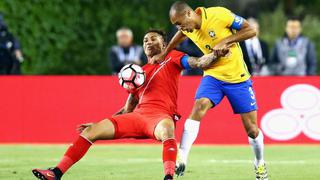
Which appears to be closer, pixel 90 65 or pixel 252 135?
pixel 252 135

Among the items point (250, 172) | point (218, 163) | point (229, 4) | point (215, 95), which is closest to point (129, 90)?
point (215, 95)

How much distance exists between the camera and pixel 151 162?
1438 cm

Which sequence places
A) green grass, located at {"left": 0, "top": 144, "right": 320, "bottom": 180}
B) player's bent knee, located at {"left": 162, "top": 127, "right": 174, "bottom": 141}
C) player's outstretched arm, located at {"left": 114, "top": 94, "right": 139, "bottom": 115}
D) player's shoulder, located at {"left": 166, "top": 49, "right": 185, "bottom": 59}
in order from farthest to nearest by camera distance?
green grass, located at {"left": 0, "top": 144, "right": 320, "bottom": 180}
player's outstretched arm, located at {"left": 114, "top": 94, "right": 139, "bottom": 115}
player's shoulder, located at {"left": 166, "top": 49, "right": 185, "bottom": 59}
player's bent knee, located at {"left": 162, "top": 127, "right": 174, "bottom": 141}

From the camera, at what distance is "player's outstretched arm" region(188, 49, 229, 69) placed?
11.0 metres

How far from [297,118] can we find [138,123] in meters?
7.13

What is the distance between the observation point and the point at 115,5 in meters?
26.0

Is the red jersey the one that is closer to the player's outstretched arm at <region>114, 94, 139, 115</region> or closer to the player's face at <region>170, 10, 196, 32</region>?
the player's outstretched arm at <region>114, 94, 139, 115</region>

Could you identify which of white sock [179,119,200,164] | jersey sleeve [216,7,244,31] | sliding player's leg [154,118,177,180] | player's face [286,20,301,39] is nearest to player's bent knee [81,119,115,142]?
sliding player's leg [154,118,177,180]

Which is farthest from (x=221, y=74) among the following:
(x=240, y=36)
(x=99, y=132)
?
(x=99, y=132)

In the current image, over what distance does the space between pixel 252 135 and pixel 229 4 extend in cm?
1686

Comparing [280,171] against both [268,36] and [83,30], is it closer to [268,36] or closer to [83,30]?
[83,30]

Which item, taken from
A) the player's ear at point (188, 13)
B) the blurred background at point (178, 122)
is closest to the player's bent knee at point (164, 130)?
the player's ear at point (188, 13)

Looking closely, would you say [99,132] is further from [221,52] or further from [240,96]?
[240,96]

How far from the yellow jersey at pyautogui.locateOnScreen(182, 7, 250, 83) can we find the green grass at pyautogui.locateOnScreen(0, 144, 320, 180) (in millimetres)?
1306
